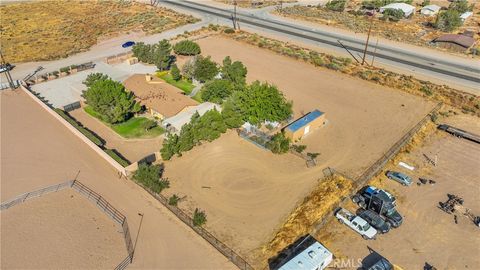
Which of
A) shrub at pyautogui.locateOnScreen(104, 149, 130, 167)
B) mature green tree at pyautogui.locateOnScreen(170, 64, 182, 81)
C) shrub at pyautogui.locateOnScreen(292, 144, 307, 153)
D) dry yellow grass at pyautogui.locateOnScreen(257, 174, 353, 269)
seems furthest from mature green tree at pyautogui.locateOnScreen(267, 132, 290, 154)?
mature green tree at pyautogui.locateOnScreen(170, 64, 182, 81)

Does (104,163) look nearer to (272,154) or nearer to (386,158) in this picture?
(272,154)

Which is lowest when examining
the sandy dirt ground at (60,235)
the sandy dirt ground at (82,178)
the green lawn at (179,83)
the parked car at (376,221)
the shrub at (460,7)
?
the sandy dirt ground at (60,235)

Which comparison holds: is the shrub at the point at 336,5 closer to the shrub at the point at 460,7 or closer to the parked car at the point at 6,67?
the shrub at the point at 460,7

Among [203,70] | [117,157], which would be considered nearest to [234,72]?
[203,70]

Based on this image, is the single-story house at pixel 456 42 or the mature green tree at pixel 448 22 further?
the mature green tree at pixel 448 22

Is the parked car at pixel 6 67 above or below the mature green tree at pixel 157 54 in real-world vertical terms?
below

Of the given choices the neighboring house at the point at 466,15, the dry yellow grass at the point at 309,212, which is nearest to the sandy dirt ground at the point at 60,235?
the dry yellow grass at the point at 309,212

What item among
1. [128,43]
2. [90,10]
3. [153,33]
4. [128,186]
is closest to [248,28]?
[153,33]

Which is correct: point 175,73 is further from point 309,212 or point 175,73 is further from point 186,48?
point 309,212

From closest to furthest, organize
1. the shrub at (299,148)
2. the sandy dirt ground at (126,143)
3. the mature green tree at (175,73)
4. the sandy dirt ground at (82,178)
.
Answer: the sandy dirt ground at (82,178) < the shrub at (299,148) < the sandy dirt ground at (126,143) < the mature green tree at (175,73)
